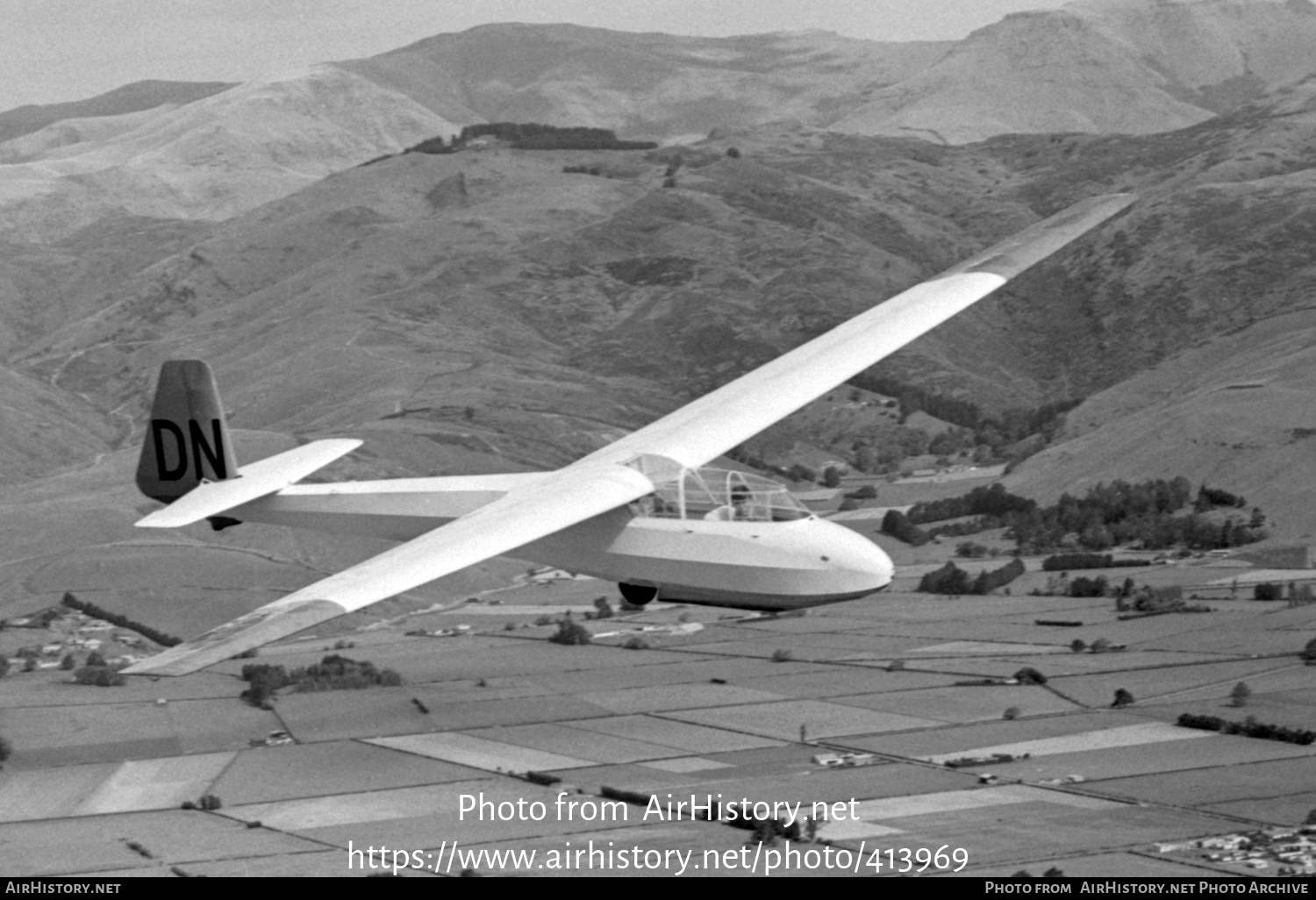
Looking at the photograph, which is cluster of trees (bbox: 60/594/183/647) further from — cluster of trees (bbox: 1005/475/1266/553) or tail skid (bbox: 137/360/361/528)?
cluster of trees (bbox: 1005/475/1266/553)

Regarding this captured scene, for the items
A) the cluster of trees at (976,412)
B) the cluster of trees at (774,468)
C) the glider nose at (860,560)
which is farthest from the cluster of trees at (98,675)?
the cluster of trees at (976,412)

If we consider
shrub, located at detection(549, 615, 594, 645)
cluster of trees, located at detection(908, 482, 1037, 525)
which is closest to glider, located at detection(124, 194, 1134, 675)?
shrub, located at detection(549, 615, 594, 645)

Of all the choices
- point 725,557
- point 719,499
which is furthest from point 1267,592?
point 725,557

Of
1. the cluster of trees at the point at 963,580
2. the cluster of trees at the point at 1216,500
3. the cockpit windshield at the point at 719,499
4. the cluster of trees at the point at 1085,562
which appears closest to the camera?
the cockpit windshield at the point at 719,499

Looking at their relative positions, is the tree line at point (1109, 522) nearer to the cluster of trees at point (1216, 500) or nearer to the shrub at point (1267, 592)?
the cluster of trees at point (1216, 500)

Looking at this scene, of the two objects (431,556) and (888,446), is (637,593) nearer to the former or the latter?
(431,556)
